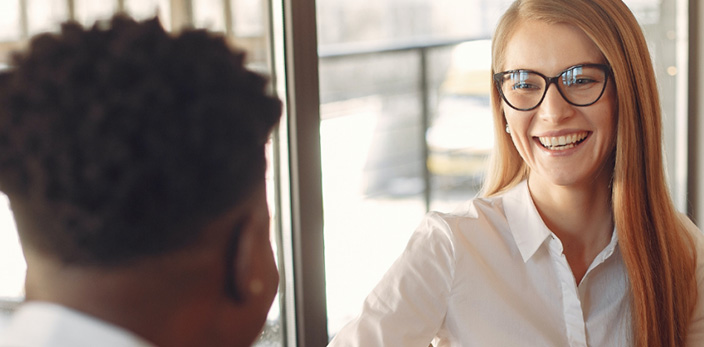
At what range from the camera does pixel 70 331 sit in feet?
2.04

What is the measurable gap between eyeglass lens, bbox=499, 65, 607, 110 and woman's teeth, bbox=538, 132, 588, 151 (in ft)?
0.20

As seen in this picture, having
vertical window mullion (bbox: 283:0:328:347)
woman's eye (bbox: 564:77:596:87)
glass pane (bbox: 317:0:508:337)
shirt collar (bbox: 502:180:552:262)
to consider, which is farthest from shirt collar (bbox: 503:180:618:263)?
glass pane (bbox: 317:0:508:337)

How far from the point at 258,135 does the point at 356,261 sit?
2498mm

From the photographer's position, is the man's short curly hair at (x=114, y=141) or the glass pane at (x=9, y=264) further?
the glass pane at (x=9, y=264)

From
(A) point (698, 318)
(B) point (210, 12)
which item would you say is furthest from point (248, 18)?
(A) point (698, 318)

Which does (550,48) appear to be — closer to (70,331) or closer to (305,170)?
(305,170)

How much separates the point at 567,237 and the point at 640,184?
0.17 m

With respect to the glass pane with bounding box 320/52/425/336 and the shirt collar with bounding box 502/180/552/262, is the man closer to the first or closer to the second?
the shirt collar with bounding box 502/180/552/262

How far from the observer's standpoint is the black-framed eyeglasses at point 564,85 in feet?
4.40

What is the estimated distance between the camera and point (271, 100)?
28.3 inches

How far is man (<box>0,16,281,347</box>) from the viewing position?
2.04 feet

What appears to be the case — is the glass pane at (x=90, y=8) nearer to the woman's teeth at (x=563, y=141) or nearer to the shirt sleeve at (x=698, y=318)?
the woman's teeth at (x=563, y=141)

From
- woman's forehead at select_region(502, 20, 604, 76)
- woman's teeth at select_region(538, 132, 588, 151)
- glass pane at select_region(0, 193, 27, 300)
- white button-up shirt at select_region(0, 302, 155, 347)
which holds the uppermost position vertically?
woman's forehead at select_region(502, 20, 604, 76)

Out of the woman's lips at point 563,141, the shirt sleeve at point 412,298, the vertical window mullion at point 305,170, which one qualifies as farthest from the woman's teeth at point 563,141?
the vertical window mullion at point 305,170
